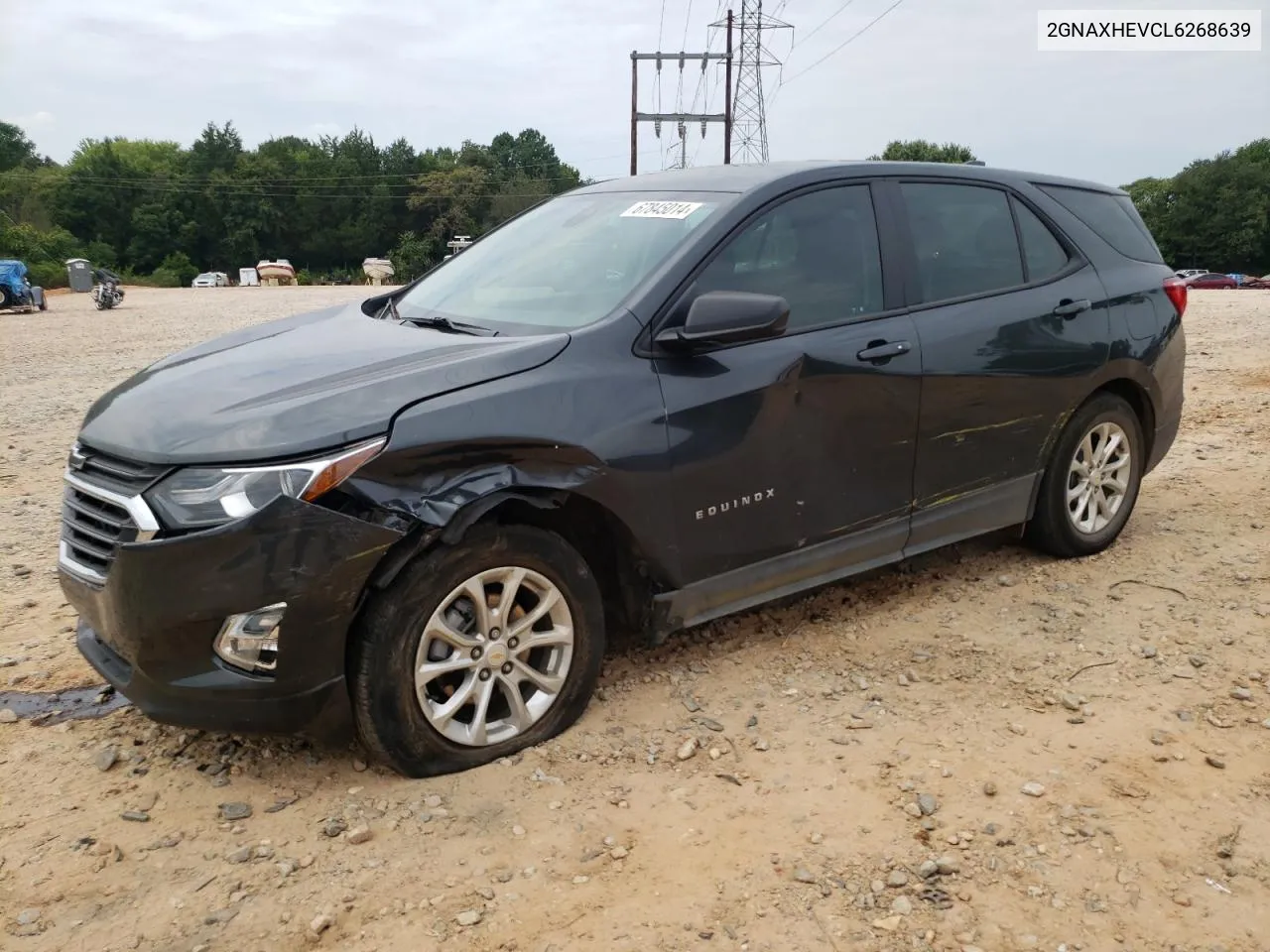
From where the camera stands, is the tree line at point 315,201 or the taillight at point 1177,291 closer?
the taillight at point 1177,291

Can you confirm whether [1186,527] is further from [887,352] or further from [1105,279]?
[887,352]

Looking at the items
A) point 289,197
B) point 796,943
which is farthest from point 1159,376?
point 289,197

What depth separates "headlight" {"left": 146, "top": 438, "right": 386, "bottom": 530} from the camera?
2617mm

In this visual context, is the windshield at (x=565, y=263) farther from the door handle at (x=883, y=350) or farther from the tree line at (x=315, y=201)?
the tree line at (x=315, y=201)

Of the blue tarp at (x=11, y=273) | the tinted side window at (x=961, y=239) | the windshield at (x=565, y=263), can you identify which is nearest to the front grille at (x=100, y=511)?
the windshield at (x=565, y=263)

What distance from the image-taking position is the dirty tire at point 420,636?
2.78 metres

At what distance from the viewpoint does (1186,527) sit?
525 cm

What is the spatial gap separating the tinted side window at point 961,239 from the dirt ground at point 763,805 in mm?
1360

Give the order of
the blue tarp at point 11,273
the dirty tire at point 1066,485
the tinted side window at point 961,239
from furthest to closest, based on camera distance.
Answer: the blue tarp at point 11,273 < the dirty tire at point 1066,485 < the tinted side window at point 961,239

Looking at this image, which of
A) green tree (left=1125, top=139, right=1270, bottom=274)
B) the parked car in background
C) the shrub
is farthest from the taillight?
the shrub

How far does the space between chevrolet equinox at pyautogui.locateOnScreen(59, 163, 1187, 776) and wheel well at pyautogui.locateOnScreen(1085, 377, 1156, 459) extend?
1.7 inches

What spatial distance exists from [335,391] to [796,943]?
1871 millimetres

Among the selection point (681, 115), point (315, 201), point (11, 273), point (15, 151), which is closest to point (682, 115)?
point (681, 115)

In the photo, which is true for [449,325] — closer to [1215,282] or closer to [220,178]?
[1215,282]
